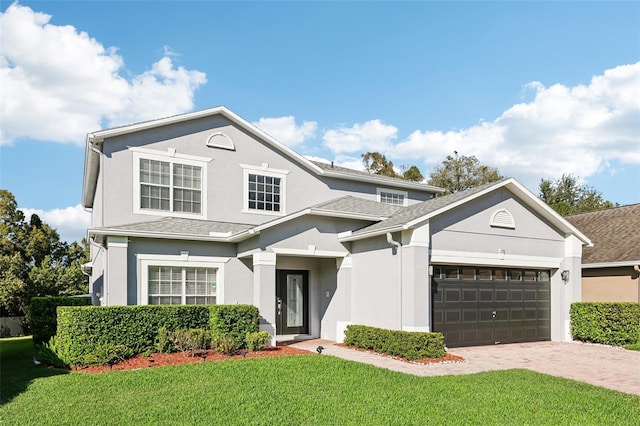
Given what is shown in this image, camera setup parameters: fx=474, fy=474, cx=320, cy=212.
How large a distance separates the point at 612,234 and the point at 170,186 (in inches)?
661

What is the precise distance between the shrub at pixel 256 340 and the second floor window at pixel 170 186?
489 centimetres

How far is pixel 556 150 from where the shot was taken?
29.1 metres

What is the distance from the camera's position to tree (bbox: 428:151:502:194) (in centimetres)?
4131

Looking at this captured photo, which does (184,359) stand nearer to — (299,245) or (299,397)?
(299,397)

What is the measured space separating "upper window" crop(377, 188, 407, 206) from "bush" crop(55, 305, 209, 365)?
939 centimetres

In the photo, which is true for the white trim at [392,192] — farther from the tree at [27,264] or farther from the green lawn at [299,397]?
the tree at [27,264]

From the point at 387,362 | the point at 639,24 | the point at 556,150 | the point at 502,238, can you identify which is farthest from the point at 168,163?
the point at 556,150

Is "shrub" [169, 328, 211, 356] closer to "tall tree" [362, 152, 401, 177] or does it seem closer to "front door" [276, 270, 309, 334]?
"front door" [276, 270, 309, 334]

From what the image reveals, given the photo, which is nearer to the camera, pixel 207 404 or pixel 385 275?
pixel 207 404

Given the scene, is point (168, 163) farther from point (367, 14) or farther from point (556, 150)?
point (556, 150)

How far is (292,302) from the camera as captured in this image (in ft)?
52.8

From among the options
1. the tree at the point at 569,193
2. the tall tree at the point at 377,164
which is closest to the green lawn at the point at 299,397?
the tall tree at the point at 377,164

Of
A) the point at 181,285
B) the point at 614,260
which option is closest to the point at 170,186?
the point at 181,285

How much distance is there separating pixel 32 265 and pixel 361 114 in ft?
69.0
